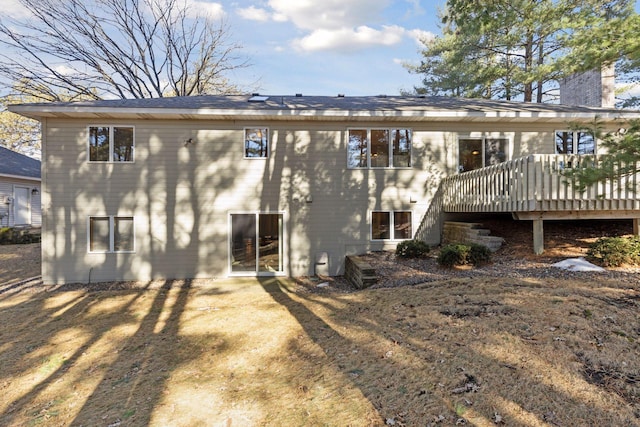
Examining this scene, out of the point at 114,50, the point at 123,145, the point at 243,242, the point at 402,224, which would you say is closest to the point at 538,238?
the point at 402,224

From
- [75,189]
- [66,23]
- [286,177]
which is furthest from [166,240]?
[66,23]

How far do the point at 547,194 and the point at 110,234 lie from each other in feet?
33.6

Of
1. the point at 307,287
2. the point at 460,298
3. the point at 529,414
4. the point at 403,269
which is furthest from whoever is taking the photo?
the point at 307,287

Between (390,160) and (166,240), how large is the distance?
6.49 m

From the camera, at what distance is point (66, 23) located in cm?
1441

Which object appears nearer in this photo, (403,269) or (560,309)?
(560,309)

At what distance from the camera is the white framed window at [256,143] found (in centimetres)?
871

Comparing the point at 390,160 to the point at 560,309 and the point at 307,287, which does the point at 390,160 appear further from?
the point at 560,309

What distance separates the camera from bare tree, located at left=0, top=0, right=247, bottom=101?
13977mm

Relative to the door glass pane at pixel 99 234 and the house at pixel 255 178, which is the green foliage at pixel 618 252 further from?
the door glass pane at pixel 99 234

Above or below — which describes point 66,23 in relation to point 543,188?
above

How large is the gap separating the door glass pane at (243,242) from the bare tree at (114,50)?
13.2 meters

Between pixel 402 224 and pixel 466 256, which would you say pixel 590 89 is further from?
pixel 466 256

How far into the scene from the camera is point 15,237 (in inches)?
556
